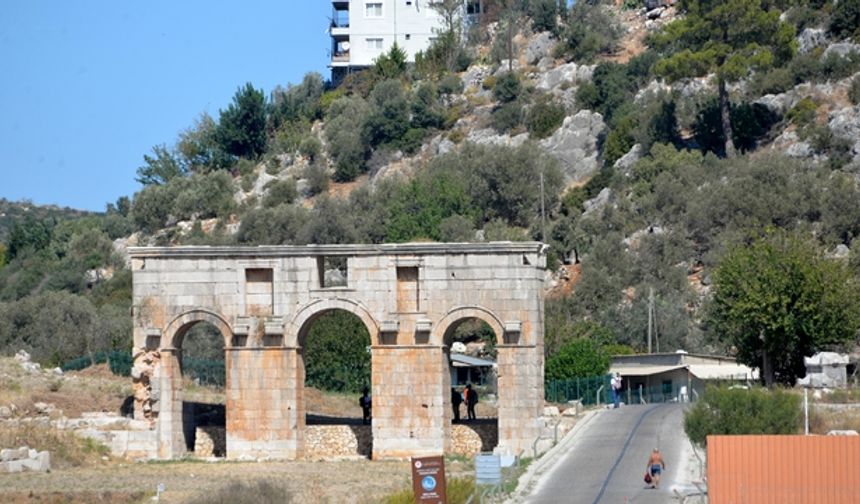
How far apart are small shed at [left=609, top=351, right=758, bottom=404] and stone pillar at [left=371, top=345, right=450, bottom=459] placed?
1823 cm

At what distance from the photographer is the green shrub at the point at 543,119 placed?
4026 inches

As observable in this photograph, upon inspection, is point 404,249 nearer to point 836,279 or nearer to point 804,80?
point 836,279

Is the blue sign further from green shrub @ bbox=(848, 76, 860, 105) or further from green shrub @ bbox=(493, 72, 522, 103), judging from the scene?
green shrub @ bbox=(493, 72, 522, 103)

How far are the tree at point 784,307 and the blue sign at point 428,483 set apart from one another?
88.1 ft

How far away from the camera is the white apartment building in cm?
11738

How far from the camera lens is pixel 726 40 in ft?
312

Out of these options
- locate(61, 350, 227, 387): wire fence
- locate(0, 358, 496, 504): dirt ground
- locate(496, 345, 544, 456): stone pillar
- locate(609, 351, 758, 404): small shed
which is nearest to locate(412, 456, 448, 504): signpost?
locate(0, 358, 496, 504): dirt ground

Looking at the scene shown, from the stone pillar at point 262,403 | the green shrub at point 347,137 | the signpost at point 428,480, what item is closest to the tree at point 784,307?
the stone pillar at point 262,403

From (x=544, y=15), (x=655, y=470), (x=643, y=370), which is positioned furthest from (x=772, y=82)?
(x=655, y=470)

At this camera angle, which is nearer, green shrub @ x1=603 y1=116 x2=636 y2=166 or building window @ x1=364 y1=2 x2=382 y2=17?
green shrub @ x1=603 y1=116 x2=636 y2=166

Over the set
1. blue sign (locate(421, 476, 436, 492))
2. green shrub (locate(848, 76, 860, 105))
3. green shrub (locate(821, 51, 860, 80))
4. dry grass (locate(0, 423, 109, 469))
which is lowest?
blue sign (locate(421, 476, 436, 492))

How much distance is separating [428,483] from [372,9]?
290 ft

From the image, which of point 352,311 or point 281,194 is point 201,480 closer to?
point 352,311

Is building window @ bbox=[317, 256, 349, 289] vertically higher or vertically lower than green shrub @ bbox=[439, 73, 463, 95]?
lower
